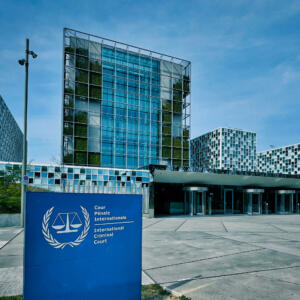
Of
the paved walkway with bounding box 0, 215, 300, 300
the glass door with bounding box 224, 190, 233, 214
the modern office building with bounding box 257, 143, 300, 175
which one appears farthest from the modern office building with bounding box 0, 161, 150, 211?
the modern office building with bounding box 257, 143, 300, 175

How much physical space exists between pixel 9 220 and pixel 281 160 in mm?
117007

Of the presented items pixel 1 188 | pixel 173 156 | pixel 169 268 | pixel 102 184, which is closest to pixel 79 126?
pixel 173 156

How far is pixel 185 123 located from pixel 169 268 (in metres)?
53.2

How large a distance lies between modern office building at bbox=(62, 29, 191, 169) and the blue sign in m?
44.6

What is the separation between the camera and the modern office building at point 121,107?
1888 inches

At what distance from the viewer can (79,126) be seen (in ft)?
157

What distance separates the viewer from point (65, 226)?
3762mm

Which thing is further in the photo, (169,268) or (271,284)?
(169,268)

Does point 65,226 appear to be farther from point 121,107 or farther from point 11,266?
point 121,107

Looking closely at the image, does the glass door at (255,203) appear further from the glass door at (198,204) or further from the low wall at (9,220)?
the low wall at (9,220)

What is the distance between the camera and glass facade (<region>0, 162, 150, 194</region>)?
21.7 meters

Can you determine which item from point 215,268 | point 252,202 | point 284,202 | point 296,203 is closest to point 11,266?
point 215,268

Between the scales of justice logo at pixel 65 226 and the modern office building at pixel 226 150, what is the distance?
116949 mm

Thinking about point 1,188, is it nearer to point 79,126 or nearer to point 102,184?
point 102,184
